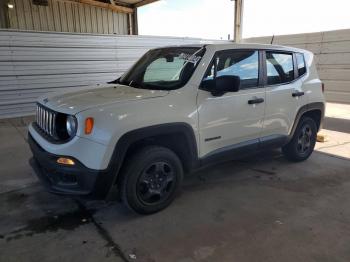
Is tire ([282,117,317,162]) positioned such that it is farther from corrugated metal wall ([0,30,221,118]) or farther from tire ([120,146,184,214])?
corrugated metal wall ([0,30,221,118])

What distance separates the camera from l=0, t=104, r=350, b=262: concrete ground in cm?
242

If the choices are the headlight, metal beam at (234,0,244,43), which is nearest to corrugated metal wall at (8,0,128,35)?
metal beam at (234,0,244,43)

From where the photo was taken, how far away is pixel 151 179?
2.93 metres

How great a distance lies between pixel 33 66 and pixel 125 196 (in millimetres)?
6092

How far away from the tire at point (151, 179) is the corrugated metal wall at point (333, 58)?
8.43 meters

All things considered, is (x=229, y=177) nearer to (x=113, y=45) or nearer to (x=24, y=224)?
(x=24, y=224)

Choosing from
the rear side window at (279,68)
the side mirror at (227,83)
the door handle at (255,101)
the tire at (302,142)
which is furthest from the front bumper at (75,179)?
the tire at (302,142)

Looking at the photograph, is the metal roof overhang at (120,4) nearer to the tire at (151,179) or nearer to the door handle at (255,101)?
the door handle at (255,101)

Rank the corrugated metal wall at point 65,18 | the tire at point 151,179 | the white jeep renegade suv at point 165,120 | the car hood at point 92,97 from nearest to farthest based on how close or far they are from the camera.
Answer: the white jeep renegade suv at point 165,120 < the car hood at point 92,97 < the tire at point 151,179 < the corrugated metal wall at point 65,18

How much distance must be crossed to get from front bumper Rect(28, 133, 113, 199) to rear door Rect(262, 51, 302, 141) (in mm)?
2171

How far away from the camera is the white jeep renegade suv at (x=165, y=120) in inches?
99.1

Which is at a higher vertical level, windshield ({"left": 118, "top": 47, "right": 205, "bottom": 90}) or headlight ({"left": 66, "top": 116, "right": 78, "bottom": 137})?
windshield ({"left": 118, "top": 47, "right": 205, "bottom": 90})

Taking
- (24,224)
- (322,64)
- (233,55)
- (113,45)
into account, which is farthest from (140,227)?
(322,64)

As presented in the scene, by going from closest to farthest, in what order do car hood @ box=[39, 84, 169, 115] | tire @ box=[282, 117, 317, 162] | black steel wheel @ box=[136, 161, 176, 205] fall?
1. car hood @ box=[39, 84, 169, 115]
2. black steel wheel @ box=[136, 161, 176, 205]
3. tire @ box=[282, 117, 317, 162]
